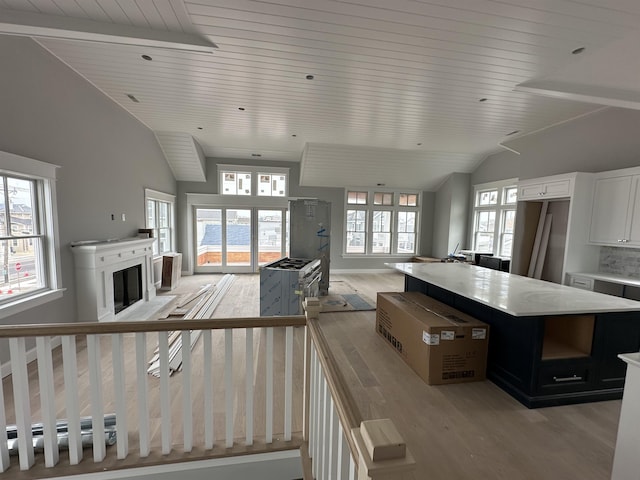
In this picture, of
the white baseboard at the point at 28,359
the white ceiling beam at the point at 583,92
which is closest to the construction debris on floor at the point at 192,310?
the white baseboard at the point at 28,359

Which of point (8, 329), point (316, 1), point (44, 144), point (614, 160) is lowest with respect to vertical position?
point (8, 329)

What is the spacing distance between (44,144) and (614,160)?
290 inches

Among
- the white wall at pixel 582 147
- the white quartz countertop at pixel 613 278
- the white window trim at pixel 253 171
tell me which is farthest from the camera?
the white window trim at pixel 253 171

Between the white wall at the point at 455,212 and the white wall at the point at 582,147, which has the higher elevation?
the white wall at the point at 582,147

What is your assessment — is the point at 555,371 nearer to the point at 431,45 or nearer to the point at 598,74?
the point at 431,45

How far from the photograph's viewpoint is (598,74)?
10.3 feet

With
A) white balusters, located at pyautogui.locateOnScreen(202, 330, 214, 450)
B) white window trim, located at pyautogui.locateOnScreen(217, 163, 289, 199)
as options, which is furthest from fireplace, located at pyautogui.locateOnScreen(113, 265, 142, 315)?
white balusters, located at pyautogui.locateOnScreen(202, 330, 214, 450)

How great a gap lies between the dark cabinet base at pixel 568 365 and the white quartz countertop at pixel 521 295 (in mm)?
120

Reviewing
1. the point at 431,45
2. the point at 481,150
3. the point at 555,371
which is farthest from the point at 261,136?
the point at 555,371

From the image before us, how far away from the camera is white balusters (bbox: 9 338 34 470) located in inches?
62.0

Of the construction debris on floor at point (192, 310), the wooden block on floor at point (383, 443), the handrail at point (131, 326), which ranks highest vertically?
the wooden block on floor at point (383, 443)

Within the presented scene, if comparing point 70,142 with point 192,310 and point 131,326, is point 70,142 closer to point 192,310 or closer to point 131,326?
point 192,310

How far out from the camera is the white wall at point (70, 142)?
2.64m

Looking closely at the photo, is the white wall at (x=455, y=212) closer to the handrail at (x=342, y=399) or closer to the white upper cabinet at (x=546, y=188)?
the white upper cabinet at (x=546, y=188)
